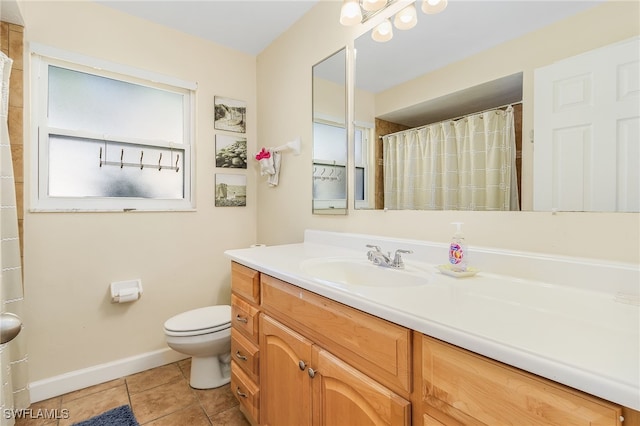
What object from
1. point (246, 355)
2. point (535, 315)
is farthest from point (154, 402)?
point (535, 315)

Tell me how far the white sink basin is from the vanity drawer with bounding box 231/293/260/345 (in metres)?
0.34

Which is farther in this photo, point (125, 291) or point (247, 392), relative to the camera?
point (125, 291)

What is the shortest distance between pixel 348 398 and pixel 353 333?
0.64ft

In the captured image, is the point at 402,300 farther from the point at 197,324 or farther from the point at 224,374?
the point at 224,374

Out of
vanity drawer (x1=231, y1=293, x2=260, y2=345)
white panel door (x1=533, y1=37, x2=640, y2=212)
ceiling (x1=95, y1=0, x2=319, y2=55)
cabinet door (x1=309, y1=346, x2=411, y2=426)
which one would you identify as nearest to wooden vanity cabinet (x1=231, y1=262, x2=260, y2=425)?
vanity drawer (x1=231, y1=293, x2=260, y2=345)

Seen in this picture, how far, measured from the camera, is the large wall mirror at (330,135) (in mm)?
1718

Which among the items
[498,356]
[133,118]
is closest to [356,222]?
[498,356]

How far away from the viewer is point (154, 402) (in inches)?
66.6

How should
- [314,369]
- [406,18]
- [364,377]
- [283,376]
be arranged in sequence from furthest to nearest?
1. [406,18]
2. [283,376]
3. [314,369]
4. [364,377]

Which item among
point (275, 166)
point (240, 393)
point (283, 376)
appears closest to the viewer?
point (283, 376)

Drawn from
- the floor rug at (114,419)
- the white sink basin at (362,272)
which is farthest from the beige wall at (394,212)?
the floor rug at (114,419)

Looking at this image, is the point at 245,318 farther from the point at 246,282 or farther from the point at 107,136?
the point at 107,136

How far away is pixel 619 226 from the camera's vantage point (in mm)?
840

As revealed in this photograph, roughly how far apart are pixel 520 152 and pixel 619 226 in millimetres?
345
